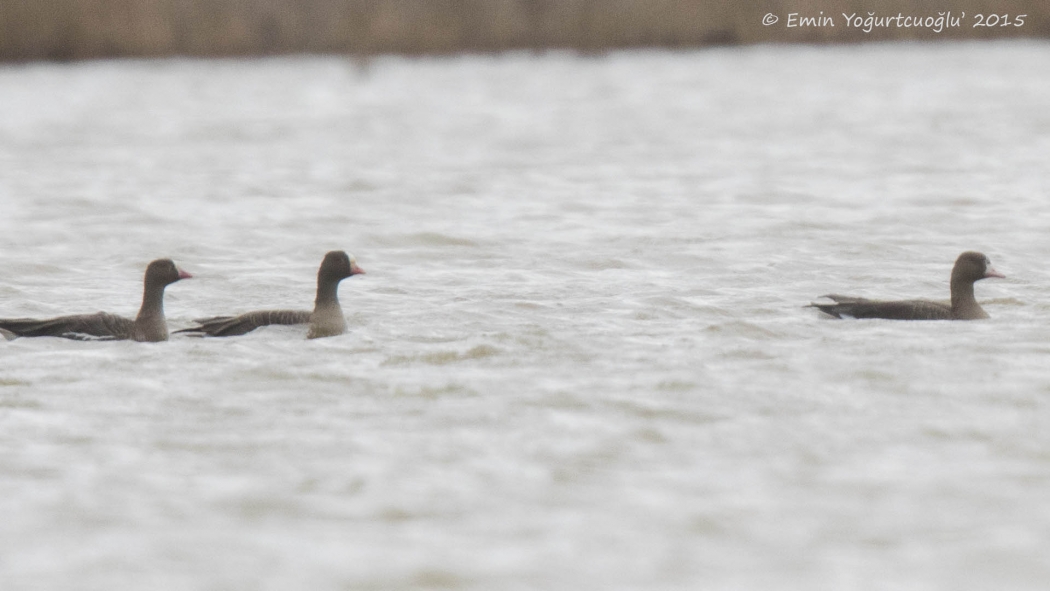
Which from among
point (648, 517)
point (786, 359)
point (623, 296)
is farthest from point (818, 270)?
point (648, 517)

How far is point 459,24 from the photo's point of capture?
29.3 meters

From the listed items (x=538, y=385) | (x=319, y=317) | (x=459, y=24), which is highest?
(x=459, y=24)

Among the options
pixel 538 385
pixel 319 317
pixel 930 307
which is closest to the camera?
pixel 538 385

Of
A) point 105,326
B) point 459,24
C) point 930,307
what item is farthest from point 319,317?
point 459,24

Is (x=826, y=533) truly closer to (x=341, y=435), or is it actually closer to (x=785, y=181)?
(x=341, y=435)

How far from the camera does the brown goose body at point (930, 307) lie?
906 cm

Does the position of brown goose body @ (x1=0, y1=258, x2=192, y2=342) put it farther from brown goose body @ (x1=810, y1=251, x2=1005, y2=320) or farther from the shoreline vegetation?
the shoreline vegetation

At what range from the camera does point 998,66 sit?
30.8m

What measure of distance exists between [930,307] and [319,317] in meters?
3.43

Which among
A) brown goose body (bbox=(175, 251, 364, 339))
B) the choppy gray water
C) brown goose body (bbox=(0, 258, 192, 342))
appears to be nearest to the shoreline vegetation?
the choppy gray water

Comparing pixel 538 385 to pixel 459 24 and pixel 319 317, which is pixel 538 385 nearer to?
pixel 319 317

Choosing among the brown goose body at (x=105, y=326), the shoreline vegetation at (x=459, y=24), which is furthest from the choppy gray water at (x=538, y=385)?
the shoreline vegetation at (x=459, y=24)

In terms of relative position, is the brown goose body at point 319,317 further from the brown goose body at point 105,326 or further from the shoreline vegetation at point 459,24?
the shoreline vegetation at point 459,24

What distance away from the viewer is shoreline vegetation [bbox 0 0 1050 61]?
26828mm
